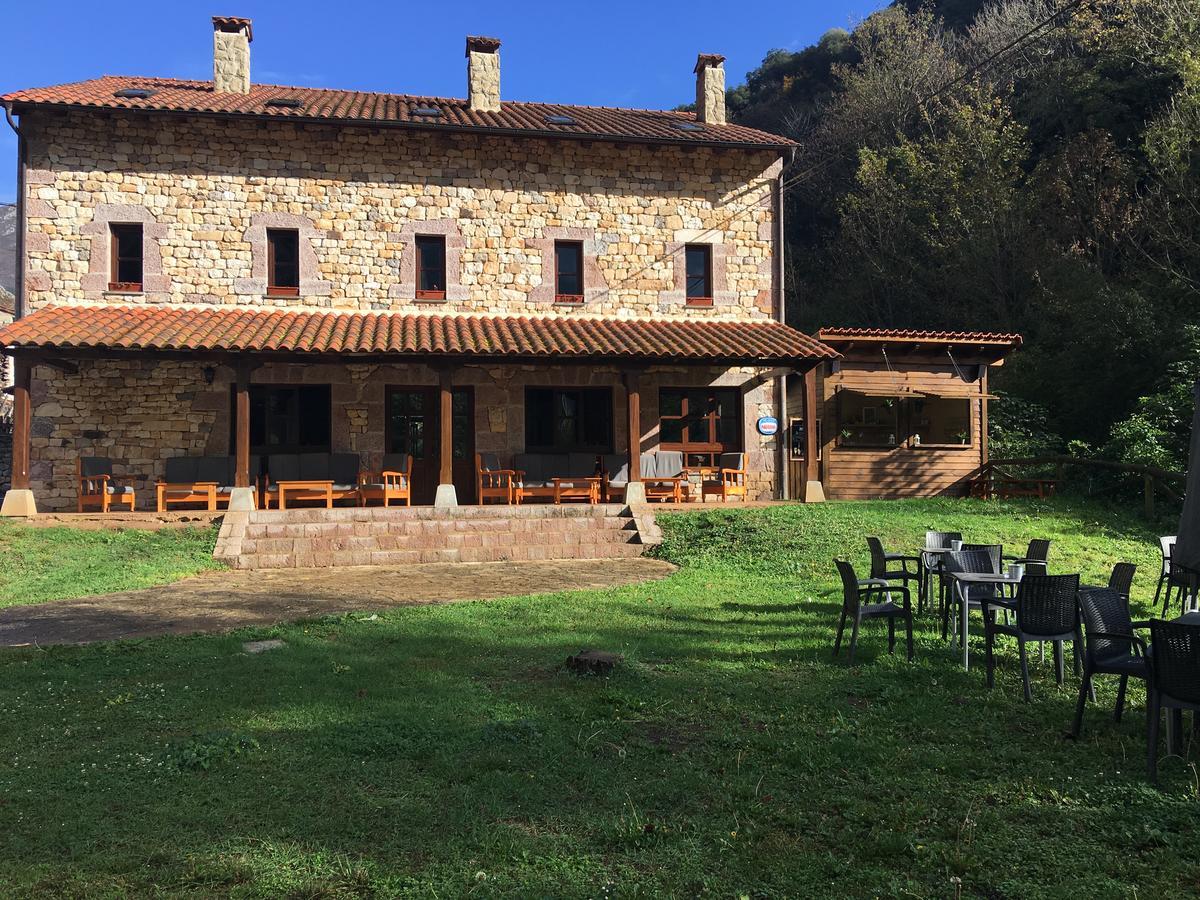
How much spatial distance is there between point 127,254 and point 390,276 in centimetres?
472

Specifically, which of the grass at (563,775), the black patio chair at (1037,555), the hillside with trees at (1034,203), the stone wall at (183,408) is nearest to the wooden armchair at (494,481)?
the stone wall at (183,408)

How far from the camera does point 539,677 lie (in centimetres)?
571

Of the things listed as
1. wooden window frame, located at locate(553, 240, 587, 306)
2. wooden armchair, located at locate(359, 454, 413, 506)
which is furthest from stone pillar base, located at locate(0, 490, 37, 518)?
wooden window frame, located at locate(553, 240, 587, 306)

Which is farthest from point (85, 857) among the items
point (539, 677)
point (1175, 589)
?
point (1175, 589)

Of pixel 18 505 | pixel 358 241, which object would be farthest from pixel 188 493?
pixel 358 241

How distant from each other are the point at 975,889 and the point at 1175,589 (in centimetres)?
815

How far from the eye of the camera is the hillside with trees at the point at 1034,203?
19.5 metres

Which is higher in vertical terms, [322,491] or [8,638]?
[322,491]

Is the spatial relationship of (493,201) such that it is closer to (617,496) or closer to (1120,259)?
(617,496)

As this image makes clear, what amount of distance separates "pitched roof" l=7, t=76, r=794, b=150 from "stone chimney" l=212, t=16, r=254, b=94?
10.1 inches

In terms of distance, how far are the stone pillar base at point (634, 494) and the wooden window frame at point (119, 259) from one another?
951 centimetres

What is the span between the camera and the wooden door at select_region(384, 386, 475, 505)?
16.0 m

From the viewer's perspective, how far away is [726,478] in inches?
650

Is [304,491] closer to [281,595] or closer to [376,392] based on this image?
[376,392]
